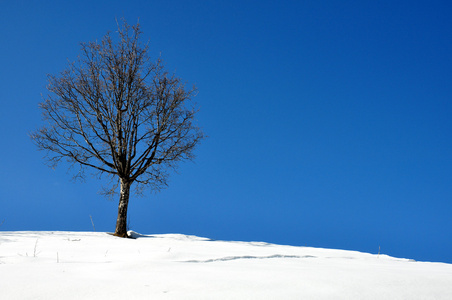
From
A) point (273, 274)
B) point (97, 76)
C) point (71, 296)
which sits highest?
point (97, 76)

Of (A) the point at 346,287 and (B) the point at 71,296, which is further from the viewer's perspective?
(A) the point at 346,287

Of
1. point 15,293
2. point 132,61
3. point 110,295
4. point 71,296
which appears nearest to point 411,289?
point 110,295

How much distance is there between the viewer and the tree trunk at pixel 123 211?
11133 millimetres

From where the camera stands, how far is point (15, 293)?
2.14 m

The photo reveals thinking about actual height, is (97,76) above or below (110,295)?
above

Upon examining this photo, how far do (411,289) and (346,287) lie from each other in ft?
1.81

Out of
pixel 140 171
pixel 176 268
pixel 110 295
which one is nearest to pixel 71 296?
pixel 110 295

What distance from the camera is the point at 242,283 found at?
2422mm

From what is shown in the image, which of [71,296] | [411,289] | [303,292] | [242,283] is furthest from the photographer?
[411,289]

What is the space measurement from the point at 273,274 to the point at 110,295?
1.36m

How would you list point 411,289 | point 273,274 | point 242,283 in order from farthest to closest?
point 273,274 < point 411,289 < point 242,283

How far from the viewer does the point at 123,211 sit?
36.8 feet

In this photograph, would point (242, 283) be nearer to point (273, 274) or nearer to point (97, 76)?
point (273, 274)

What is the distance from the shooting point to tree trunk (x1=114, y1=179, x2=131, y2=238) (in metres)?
11.1
